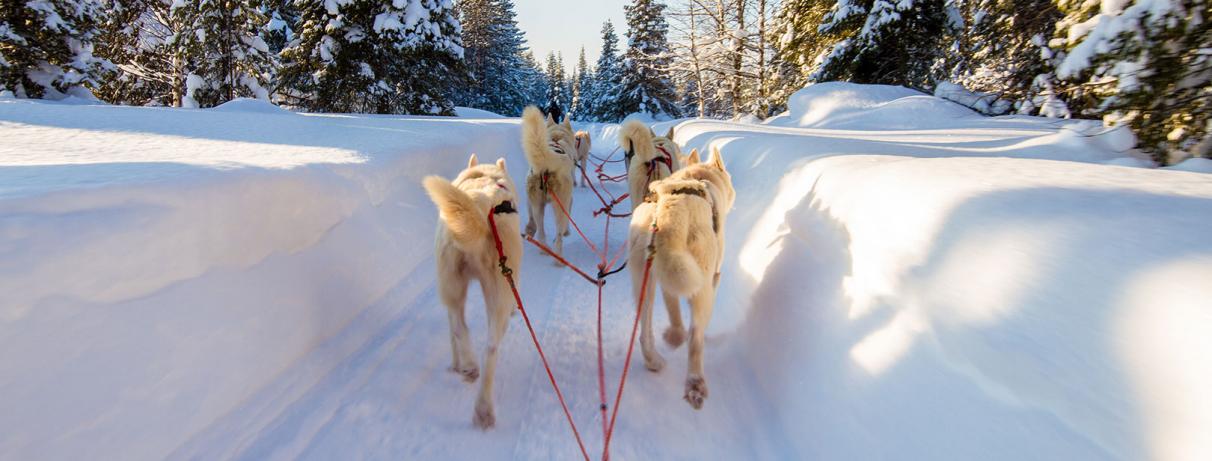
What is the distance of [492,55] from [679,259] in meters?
40.3

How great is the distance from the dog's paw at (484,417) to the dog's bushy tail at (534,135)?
2.58 metres

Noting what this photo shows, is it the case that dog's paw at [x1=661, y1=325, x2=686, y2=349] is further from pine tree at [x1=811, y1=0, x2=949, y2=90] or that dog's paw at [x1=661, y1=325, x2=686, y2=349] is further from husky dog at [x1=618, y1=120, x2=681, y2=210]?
pine tree at [x1=811, y1=0, x2=949, y2=90]

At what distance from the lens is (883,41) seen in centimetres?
1208

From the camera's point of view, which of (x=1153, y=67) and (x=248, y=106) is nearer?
(x=1153, y=67)

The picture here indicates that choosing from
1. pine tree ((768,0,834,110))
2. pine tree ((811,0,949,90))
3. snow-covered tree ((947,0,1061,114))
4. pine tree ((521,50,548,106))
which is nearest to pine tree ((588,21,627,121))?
pine tree ((521,50,548,106))

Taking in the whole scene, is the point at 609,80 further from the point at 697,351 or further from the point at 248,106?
the point at 697,351

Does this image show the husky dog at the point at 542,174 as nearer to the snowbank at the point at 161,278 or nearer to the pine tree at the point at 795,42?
the snowbank at the point at 161,278

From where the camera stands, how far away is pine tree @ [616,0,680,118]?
31.4 meters

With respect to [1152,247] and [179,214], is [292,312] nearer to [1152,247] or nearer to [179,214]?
[179,214]

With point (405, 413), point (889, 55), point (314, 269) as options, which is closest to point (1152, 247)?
point (405, 413)

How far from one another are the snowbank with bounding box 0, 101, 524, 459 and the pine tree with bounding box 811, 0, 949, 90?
12.6 m

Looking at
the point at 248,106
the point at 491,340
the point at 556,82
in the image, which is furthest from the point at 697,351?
the point at 556,82

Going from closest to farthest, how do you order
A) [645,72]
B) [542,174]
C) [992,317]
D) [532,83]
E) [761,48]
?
[992,317], [542,174], [761,48], [645,72], [532,83]

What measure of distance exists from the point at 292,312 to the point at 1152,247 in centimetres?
375
